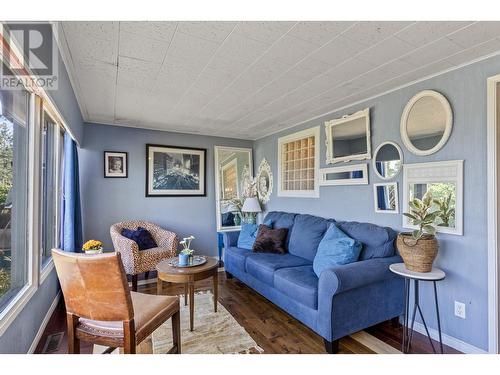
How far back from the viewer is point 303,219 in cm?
327

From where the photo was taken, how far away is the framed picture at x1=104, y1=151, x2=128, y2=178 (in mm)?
3768

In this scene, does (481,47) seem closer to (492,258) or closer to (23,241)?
(492,258)

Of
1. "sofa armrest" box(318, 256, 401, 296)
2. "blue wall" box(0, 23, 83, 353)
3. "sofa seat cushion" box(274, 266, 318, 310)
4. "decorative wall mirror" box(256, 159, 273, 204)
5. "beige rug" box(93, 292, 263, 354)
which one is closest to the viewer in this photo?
"blue wall" box(0, 23, 83, 353)

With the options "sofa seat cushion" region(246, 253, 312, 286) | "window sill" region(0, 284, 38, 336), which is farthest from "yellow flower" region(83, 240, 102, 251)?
"sofa seat cushion" region(246, 253, 312, 286)

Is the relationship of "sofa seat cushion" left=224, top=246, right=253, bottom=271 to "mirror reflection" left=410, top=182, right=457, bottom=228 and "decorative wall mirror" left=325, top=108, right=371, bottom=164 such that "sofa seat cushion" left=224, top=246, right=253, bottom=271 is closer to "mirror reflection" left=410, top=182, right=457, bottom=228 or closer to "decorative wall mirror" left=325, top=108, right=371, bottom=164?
"decorative wall mirror" left=325, top=108, right=371, bottom=164

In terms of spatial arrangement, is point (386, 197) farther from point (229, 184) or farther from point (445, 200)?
point (229, 184)

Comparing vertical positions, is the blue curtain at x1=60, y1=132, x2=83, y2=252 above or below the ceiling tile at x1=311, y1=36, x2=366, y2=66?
below

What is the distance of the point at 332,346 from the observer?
1876 millimetres

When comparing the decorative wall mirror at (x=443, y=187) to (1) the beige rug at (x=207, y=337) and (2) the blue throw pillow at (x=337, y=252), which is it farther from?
(1) the beige rug at (x=207, y=337)

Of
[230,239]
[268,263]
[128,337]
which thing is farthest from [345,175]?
[128,337]

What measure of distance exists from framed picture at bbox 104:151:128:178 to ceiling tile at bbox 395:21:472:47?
367 cm

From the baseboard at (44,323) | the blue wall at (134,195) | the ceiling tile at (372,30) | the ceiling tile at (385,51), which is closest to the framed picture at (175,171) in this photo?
the blue wall at (134,195)

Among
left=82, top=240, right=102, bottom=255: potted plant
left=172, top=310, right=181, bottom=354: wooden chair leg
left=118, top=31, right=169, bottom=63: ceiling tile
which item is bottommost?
left=172, top=310, right=181, bottom=354: wooden chair leg
